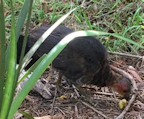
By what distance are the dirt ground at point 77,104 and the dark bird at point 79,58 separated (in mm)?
129

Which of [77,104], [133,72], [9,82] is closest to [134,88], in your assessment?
[133,72]

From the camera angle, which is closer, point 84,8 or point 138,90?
point 138,90

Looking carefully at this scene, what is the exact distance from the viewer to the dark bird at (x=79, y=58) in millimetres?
2885

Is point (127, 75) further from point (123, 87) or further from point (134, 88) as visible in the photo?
point (123, 87)

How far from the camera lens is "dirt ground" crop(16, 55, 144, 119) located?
2836 millimetres

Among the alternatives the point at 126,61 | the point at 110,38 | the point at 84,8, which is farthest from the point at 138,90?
the point at 84,8

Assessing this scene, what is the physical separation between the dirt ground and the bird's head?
0.09 meters

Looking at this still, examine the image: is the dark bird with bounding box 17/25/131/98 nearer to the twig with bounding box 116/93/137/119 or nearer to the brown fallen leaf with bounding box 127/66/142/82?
the twig with bounding box 116/93/137/119

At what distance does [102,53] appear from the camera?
9.84 feet

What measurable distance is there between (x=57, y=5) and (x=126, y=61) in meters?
1.29

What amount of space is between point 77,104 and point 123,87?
445 mm

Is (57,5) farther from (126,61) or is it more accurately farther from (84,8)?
(126,61)

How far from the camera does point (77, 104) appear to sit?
118 inches

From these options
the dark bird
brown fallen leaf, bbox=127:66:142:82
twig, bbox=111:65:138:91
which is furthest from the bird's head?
brown fallen leaf, bbox=127:66:142:82
